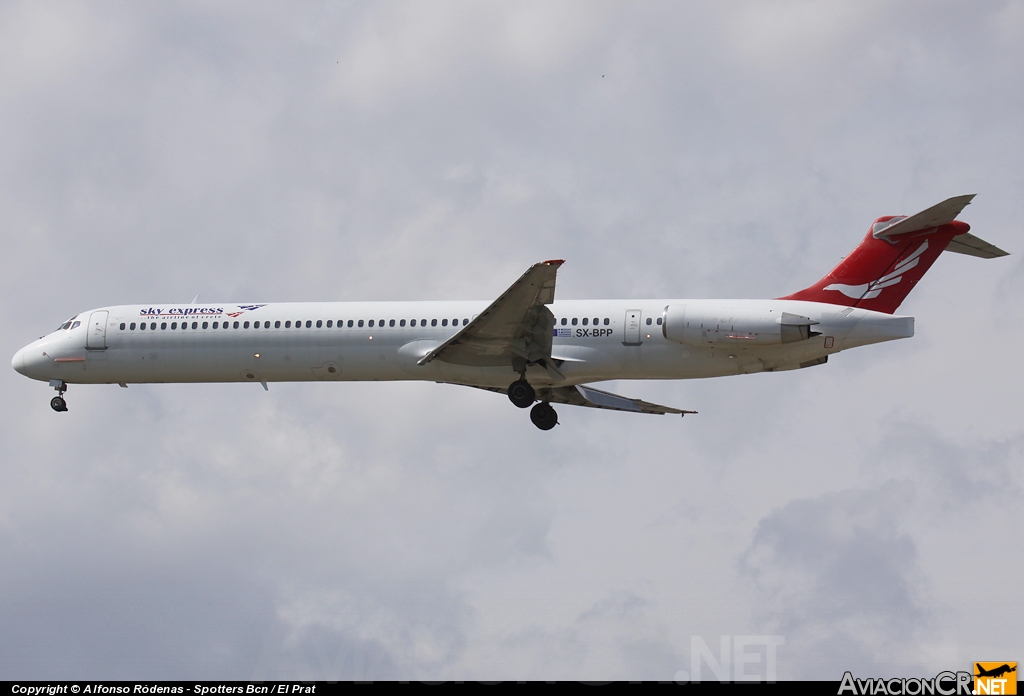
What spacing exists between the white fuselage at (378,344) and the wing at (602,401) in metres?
2.78

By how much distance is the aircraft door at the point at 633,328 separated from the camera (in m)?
32.5

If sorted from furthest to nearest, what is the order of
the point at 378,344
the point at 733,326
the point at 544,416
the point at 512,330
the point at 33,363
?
the point at 33,363, the point at 544,416, the point at 378,344, the point at 512,330, the point at 733,326

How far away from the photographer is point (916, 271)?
31.9 meters

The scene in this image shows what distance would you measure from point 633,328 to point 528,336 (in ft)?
8.46

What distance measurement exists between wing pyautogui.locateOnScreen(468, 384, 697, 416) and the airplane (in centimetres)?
5

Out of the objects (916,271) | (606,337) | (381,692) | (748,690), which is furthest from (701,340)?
(381,692)

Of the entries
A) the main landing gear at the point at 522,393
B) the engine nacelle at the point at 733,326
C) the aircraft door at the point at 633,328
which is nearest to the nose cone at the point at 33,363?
the main landing gear at the point at 522,393

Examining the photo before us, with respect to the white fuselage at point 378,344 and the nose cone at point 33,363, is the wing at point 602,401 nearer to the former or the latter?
the white fuselage at point 378,344

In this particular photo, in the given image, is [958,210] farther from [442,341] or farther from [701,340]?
[442,341]

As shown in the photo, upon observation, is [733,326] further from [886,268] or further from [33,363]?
[33,363]

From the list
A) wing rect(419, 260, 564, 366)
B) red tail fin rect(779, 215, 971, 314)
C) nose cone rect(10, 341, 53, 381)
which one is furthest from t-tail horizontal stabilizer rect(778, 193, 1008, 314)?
nose cone rect(10, 341, 53, 381)

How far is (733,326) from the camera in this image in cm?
3136

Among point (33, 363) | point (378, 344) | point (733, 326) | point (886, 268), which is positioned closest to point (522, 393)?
point (378, 344)

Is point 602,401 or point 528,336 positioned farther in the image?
point 602,401
